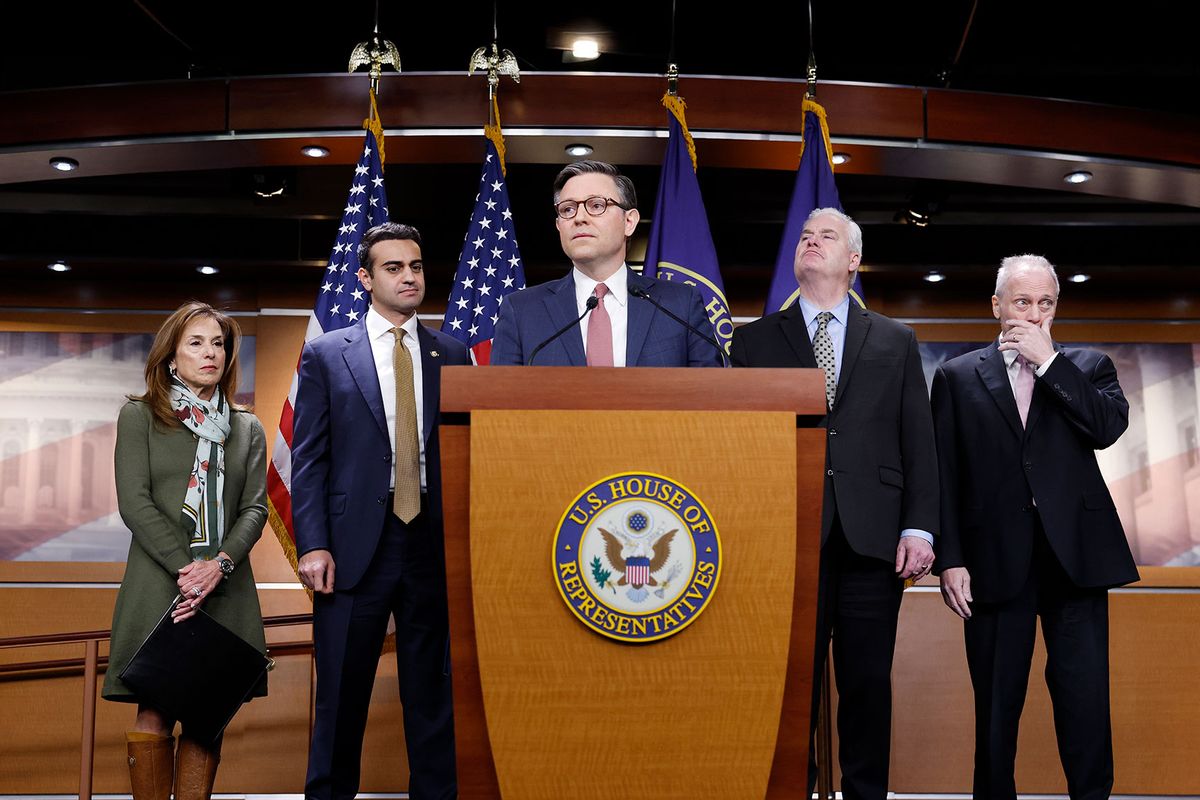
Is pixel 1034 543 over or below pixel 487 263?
below

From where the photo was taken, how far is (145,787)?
9.85 feet

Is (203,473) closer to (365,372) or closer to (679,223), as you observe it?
(365,372)

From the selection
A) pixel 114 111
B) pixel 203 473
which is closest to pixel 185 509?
pixel 203 473

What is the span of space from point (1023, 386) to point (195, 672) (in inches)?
95.5

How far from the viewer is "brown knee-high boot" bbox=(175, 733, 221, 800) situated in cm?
306

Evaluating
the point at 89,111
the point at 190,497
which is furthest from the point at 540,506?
the point at 89,111

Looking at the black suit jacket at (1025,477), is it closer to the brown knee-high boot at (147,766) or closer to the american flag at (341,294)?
the american flag at (341,294)

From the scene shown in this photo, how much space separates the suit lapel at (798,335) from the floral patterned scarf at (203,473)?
1664 mm

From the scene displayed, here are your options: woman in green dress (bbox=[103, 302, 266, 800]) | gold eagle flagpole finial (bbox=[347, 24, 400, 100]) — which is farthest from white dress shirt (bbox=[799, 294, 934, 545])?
gold eagle flagpole finial (bbox=[347, 24, 400, 100])

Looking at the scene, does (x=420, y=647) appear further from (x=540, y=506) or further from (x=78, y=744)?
(x=78, y=744)

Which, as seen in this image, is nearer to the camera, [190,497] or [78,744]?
[190,497]

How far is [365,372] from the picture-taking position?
295 cm

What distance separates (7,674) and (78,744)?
1.43 ft

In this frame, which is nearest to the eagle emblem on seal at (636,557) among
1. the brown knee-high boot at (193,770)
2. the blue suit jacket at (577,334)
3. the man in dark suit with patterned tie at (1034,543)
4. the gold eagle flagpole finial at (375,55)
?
the blue suit jacket at (577,334)
